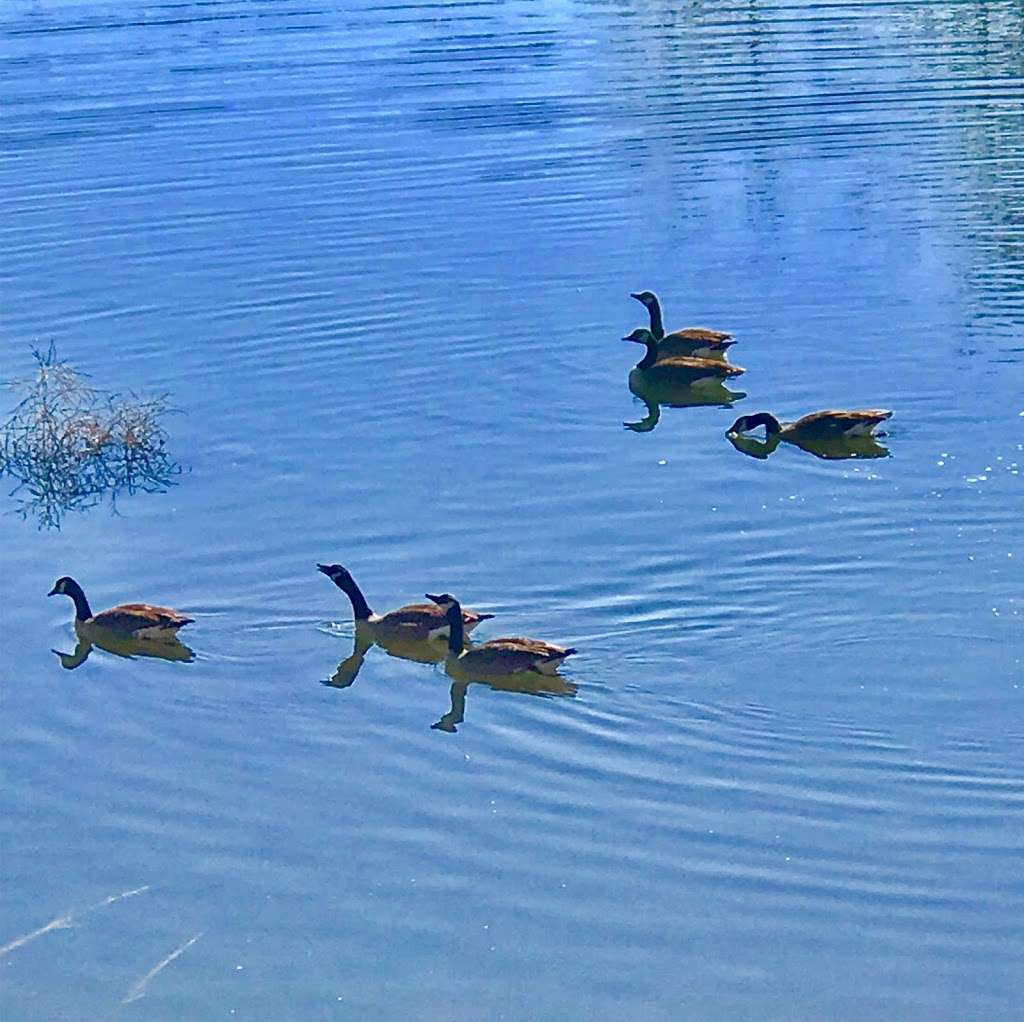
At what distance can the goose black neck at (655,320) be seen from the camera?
2295 cm

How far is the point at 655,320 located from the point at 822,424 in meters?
4.12

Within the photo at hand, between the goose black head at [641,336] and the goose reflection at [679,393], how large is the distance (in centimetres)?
39

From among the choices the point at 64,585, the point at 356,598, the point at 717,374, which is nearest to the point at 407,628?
the point at 356,598

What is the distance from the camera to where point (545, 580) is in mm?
16453

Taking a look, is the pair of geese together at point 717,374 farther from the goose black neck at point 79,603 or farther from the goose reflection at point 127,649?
the goose black neck at point 79,603

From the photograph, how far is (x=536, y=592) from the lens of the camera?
16.3m

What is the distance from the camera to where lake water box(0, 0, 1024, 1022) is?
1166 cm

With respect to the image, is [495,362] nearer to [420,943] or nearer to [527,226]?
[527,226]

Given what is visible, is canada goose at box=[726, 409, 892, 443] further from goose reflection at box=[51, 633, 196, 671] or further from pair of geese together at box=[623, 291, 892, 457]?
goose reflection at box=[51, 633, 196, 671]

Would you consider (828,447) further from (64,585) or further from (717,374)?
(64,585)

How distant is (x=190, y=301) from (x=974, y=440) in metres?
11.2

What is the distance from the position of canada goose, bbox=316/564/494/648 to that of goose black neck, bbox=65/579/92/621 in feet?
6.85

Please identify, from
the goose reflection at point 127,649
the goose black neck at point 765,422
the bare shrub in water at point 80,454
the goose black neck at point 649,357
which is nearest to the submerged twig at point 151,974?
the goose reflection at point 127,649

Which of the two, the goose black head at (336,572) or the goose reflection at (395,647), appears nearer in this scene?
the goose reflection at (395,647)
